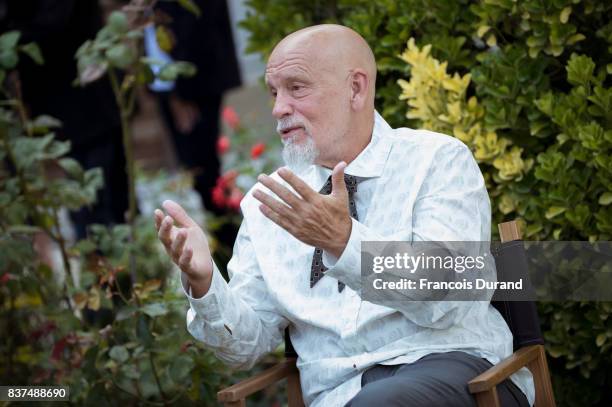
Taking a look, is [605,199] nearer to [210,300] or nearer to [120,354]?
[210,300]

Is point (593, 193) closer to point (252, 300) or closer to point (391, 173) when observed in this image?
point (391, 173)

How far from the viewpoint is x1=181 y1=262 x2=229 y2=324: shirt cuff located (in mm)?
2975

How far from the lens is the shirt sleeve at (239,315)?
3004 millimetres

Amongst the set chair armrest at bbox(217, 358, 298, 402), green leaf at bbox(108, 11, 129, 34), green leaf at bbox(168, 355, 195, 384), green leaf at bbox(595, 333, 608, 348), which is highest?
green leaf at bbox(108, 11, 129, 34)

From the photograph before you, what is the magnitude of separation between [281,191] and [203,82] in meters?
4.02

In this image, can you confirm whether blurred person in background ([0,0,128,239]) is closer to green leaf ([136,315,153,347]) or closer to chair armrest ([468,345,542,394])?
green leaf ([136,315,153,347])

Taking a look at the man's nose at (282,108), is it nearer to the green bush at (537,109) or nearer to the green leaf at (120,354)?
the green bush at (537,109)

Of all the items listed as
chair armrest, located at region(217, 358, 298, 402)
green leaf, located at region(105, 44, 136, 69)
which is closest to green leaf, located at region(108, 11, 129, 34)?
green leaf, located at region(105, 44, 136, 69)

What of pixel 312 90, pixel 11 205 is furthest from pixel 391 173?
pixel 11 205

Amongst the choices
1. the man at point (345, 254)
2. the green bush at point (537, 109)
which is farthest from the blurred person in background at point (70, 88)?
the man at point (345, 254)

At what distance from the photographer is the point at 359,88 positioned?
10.6 feet

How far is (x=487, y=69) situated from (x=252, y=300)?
1118 millimetres

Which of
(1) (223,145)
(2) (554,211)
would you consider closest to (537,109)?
(2) (554,211)

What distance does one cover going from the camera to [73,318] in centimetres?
395
